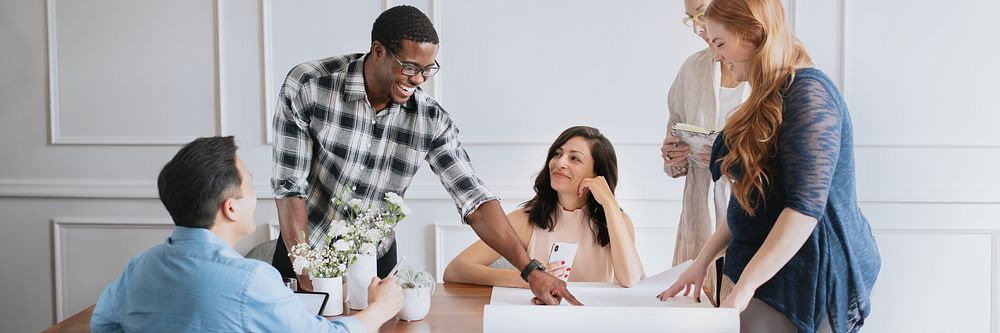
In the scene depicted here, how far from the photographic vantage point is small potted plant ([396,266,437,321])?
6.51 feet

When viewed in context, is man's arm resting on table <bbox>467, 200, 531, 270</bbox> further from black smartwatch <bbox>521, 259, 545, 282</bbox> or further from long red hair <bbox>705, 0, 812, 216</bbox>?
long red hair <bbox>705, 0, 812, 216</bbox>

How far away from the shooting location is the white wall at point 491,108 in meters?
3.51

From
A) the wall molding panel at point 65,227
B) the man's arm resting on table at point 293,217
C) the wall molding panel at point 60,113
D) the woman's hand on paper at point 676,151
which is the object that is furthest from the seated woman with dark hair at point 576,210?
the wall molding panel at point 65,227

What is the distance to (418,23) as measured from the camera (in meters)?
2.23

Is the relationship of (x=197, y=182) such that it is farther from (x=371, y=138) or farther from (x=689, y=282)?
(x=689, y=282)

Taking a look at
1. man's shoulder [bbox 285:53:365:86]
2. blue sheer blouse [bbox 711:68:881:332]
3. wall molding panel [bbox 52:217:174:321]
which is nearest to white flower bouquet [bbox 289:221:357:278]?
man's shoulder [bbox 285:53:365:86]

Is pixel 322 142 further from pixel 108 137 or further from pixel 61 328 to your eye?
pixel 108 137

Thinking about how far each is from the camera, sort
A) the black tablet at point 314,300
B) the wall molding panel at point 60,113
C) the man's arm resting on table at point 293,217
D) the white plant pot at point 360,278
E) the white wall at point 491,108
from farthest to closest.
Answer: the wall molding panel at point 60,113, the white wall at point 491,108, the man's arm resting on table at point 293,217, the white plant pot at point 360,278, the black tablet at point 314,300

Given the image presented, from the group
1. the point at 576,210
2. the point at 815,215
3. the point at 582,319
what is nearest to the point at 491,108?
the point at 576,210

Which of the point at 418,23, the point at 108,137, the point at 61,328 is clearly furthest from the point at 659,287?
the point at 108,137

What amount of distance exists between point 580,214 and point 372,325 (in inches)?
46.1

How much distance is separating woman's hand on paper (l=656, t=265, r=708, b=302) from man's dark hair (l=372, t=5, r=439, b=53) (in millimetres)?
859

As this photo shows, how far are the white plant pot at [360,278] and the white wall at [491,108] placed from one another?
1.58m

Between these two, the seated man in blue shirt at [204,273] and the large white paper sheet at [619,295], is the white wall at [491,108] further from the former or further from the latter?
the seated man in blue shirt at [204,273]
